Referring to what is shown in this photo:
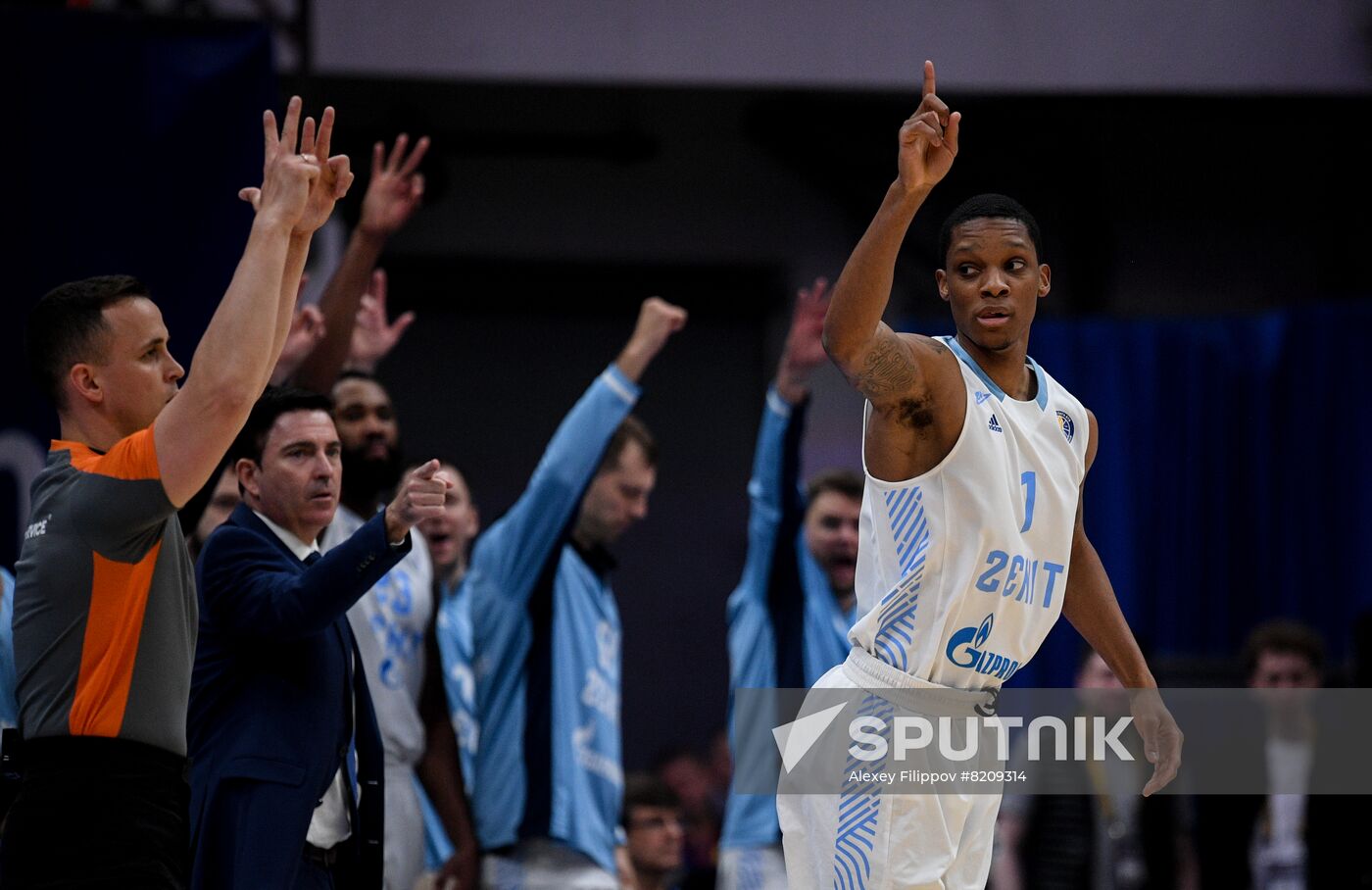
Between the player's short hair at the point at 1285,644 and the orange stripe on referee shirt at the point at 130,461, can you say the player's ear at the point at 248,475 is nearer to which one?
the orange stripe on referee shirt at the point at 130,461

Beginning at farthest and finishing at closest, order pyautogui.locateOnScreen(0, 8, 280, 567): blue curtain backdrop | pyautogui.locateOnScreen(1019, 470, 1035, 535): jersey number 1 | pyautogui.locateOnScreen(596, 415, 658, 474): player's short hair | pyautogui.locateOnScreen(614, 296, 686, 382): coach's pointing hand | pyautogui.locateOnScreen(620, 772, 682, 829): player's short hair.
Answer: pyautogui.locateOnScreen(620, 772, 682, 829): player's short hair → pyautogui.locateOnScreen(0, 8, 280, 567): blue curtain backdrop → pyautogui.locateOnScreen(596, 415, 658, 474): player's short hair → pyautogui.locateOnScreen(614, 296, 686, 382): coach's pointing hand → pyautogui.locateOnScreen(1019, 470, 1035, 535): jersey number 1

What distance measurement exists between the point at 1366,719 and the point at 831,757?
445cm

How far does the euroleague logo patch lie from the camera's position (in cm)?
421

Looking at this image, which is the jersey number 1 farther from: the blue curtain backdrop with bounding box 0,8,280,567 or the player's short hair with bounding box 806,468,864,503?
the blue curtain backdrop with bounding box 0,8,280,567

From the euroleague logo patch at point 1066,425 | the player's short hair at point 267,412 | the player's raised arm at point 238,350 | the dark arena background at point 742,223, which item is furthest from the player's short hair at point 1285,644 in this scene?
the player's raised arm at point 238,350

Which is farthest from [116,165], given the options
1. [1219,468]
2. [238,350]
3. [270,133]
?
[1219,468]

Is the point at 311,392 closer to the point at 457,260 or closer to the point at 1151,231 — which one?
the point at 457,260

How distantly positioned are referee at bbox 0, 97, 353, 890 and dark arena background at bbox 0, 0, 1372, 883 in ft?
10.8

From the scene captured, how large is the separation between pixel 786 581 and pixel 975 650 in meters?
2.79

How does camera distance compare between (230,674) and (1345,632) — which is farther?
(1345,632)

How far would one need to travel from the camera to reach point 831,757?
404 cm

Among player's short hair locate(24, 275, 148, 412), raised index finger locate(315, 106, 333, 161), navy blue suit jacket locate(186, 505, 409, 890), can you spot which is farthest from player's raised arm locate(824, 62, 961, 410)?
player's short hair locate(24, 275, 148, 412)

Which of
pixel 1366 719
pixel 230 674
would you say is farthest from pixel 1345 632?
pixel 230 674

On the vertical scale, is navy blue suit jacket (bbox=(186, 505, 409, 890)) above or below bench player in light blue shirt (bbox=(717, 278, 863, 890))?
below
